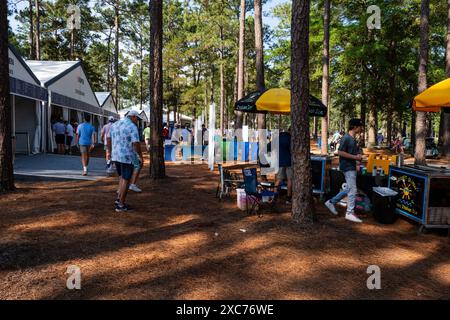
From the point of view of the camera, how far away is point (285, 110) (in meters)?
8.77

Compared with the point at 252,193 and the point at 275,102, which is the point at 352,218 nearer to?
the point at 252,193

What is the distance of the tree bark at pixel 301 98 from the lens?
5902 millimetres

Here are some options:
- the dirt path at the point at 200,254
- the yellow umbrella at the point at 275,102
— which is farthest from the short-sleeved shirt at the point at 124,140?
the yellow umbrella at the point at 275,102

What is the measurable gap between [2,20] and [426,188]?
372 inches

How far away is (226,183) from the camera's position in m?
8.71

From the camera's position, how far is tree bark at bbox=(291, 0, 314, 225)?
5902mm

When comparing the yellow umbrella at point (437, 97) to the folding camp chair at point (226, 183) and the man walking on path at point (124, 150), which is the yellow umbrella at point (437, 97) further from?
the man walking on path at point (124, 150)

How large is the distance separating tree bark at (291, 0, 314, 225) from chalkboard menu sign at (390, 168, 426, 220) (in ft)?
7.14

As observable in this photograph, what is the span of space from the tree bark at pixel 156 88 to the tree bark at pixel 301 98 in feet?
18.1

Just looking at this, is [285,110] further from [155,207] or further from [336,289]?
[336,289]

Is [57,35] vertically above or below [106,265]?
above

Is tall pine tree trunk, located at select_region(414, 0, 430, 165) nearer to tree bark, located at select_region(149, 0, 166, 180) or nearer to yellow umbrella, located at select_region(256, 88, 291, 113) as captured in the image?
yellow umbrella, located at select_region(256, 88, 291, 113)

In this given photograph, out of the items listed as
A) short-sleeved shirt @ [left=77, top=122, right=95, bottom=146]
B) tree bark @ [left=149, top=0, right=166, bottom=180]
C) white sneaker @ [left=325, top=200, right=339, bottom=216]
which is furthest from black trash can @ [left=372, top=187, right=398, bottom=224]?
short-sleeved shirt @ [left=77, top=122, right=95, bottom=146]

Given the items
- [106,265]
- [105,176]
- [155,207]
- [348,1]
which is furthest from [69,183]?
[348,1]
